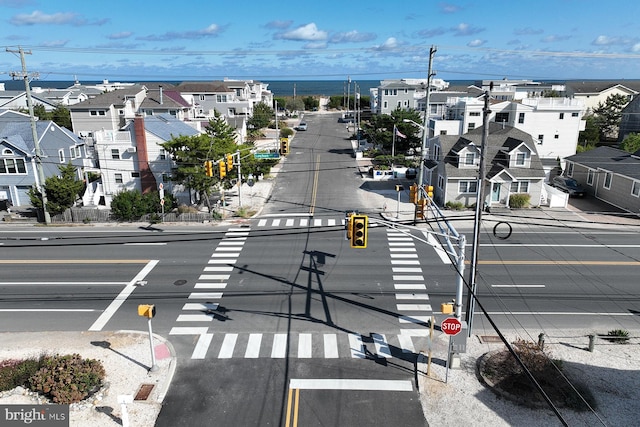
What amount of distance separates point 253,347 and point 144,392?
181 inches

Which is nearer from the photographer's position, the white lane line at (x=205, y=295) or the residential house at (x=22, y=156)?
the white lane line at (x=205, y=295)

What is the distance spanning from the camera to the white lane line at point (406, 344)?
1916 centimetres

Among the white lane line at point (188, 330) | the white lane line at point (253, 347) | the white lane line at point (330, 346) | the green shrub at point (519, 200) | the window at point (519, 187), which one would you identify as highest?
the window at point (519, 187)

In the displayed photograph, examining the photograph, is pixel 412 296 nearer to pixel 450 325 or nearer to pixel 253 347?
pixel 450 325

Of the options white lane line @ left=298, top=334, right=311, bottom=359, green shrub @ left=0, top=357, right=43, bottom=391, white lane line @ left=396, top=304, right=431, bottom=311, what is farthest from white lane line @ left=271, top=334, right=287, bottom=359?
green shrub @ left=0, top=357, right=43, bottom=391

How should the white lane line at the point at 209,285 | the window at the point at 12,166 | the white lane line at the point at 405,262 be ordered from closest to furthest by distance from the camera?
the white lane line at the point at 209,285
the white lane line at the point at 405,262
the window at the point at 12,166

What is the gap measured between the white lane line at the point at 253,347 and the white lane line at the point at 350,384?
232 centimetres

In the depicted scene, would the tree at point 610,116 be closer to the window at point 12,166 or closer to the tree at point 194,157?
the tree at point 194,157

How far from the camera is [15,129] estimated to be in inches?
1789

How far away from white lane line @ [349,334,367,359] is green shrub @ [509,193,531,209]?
26.3 meters

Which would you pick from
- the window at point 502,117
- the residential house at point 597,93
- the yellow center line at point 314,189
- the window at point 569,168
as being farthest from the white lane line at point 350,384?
the residential house at point 597,93

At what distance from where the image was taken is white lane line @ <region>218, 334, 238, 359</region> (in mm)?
18797

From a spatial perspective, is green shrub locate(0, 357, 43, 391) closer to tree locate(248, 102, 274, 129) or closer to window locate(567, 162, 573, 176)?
window locate(567, 162, 573, 176)

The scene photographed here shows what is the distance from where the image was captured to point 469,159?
138 ft
